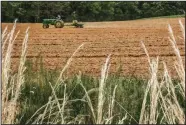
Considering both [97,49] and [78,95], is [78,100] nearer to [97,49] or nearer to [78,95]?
[78,95]

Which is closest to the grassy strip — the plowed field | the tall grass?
the tall grass

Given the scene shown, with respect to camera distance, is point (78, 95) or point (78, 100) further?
point (78, 95)

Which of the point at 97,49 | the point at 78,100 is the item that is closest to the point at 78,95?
the point at 78,100

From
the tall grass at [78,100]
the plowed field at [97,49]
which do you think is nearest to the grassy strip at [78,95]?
the tall grass at [78,100]

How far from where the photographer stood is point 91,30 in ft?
81.6

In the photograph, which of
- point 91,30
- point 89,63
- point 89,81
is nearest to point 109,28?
point 91,30

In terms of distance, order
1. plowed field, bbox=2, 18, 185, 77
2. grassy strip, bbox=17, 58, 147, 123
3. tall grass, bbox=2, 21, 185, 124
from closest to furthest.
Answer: tall grass, bbox=2, 21, 185, 124
grassy strip, bbox=17, 58, 147, 123
plowed field, bbox=2, 18, 185, 77

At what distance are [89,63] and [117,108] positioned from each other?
7.99 metres

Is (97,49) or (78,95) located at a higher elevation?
Answer: (97,49)

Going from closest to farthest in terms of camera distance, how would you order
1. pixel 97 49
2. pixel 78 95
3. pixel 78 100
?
pixel 78 100 → pixel 78 95 → pixel 97 49

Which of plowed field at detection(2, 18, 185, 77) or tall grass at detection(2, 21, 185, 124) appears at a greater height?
plowed field at detection(2, 18, 185, 77)

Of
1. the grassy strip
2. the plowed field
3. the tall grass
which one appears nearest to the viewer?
the tall grass

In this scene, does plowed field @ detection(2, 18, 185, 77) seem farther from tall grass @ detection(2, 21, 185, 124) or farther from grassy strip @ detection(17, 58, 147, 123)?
tall grass @ detection(2, 21, 185, 124)

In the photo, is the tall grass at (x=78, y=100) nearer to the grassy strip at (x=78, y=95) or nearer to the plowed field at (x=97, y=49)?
the grassy strip at (x=78, y=95)
